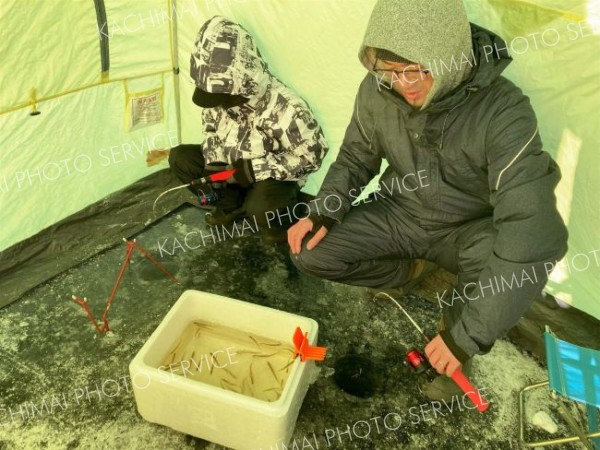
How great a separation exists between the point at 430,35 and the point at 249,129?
47.9 inches

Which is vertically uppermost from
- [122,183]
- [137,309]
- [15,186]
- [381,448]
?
[15,186]

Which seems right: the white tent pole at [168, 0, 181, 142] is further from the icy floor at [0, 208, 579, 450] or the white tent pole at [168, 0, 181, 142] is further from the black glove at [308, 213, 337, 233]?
the black glove at [308, 213, 337, 233]

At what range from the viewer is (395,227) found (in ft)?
6.40

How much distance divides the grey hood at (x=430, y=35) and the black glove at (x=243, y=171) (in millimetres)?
1073

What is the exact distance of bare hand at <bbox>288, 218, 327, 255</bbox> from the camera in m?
1.93

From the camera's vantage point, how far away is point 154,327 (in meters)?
2.00

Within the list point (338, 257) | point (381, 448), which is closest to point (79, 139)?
point (338, 257)

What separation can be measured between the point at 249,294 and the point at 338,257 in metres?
0.53

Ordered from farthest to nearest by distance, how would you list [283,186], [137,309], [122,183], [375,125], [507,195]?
[122,183] < [283,186] < [137,309] < [375,125] < [507,195]

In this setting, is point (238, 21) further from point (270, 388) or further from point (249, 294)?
point (270, 388)

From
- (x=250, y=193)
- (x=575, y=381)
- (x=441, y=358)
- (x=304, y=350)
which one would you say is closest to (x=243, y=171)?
(x=250, y=193)

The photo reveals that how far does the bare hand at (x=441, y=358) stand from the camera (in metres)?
1.43

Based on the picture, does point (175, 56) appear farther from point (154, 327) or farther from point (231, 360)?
point (231, 360)

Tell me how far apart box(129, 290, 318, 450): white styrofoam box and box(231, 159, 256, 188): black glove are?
2.64 feet
